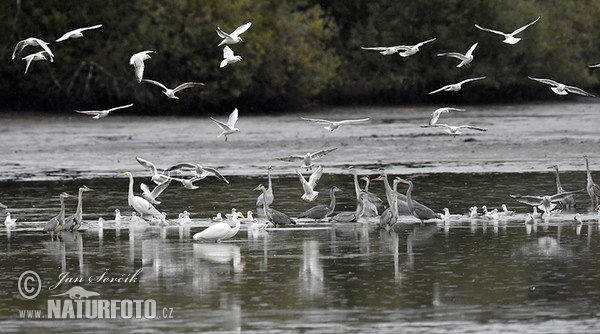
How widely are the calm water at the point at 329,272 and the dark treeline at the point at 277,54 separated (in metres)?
25.2

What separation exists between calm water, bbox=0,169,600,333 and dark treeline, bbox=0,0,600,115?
2522 centimetres

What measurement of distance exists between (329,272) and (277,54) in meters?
35.5

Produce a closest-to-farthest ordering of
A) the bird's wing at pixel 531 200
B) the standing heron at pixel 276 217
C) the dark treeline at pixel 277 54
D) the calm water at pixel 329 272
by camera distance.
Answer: the calm water at pixel 329 272, the standing heron at pixel 276 217, the bird's wing at pixel 531 200, the dark treeline at pixel 277 54

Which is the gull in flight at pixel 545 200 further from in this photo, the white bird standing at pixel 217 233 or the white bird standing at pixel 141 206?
the white bird standing at pixel 141 206

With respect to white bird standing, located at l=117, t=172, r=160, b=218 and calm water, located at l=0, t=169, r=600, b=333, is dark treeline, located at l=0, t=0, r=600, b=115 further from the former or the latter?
white bird standing, located at l=117, t=172, r=160, b=218

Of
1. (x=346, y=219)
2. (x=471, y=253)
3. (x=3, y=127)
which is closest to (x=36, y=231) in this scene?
(x=346, y=219)

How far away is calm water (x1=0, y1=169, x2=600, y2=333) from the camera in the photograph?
12.3m

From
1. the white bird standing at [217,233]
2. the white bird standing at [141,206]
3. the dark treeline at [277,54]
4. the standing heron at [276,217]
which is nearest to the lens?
the white bird standing at [217,233]

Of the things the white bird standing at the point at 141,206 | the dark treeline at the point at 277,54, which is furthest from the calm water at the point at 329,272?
the dark treeline at the point at 277,54

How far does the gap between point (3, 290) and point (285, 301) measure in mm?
2827

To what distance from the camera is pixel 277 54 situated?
4997 centimetres

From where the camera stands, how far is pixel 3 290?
14.0 metres

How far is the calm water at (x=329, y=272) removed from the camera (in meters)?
12.3

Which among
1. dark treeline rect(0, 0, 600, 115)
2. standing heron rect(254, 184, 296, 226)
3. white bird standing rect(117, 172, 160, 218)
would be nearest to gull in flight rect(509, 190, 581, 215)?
standing heron rect(254, 184, 296, 226)
